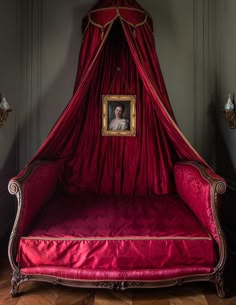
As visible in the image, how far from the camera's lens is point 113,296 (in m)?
1.49

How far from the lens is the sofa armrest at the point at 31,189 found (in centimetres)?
144

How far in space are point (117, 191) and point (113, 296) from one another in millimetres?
905

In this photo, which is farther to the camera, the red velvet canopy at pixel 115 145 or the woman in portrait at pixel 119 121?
the woman in portrait at pixel 119 121

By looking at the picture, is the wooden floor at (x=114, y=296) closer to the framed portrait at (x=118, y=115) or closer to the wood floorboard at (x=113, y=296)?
the wood floorboard at (x=113, y=296)

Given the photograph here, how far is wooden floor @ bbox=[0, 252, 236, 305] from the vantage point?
1.43 metres

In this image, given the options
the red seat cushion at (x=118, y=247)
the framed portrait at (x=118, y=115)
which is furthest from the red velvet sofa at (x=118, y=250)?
the framed portrait at (x=118, y=115)

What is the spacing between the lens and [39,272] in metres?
1.42

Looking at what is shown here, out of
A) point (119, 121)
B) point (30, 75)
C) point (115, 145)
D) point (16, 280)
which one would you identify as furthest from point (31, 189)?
point (30, 75)

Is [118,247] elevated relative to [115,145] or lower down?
lower down

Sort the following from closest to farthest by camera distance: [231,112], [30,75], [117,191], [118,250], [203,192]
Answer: [118,250] → [203,192] → [231,112] → [117,191] → [30,75]

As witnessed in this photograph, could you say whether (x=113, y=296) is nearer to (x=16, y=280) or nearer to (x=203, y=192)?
(x=16, y=280)

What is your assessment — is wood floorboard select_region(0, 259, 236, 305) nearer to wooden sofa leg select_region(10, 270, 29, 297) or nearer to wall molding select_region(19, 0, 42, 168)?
wooden sofa leg select_region(10, 270, 29, 297)

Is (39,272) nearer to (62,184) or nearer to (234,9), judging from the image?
(62,184)

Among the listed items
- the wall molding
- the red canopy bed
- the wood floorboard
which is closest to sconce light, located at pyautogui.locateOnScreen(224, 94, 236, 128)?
the red canopy bed
